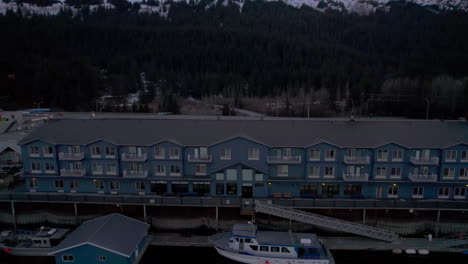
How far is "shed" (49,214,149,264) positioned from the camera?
110 feet

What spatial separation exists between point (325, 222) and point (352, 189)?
18.5 ft

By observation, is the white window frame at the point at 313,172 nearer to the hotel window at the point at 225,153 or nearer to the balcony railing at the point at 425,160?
the hotel window at the point at 225,153

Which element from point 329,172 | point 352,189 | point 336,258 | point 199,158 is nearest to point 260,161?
point 199,158

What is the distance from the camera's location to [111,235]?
116 feet

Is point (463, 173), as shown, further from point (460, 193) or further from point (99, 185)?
point (99, 185)

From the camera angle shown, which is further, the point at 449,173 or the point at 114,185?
the point at 114,185

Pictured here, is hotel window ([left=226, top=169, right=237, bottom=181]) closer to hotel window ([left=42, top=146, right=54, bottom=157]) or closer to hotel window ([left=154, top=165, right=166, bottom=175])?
hotel window ([left=154, top=165, right=166, bottom=175])

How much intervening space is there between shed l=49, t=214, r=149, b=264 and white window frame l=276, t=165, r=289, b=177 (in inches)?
669

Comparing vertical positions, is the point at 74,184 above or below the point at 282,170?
below

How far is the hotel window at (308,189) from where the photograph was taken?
40.9m

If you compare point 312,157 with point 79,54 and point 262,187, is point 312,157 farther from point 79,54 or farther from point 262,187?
point 79,54

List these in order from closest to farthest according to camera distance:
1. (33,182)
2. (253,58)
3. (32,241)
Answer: (32,241) → (33,182) → (253,58)

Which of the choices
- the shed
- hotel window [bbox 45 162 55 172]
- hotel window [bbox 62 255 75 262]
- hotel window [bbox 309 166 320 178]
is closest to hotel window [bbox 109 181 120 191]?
the shed

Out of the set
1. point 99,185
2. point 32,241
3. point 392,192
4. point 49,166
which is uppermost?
point 49,166
